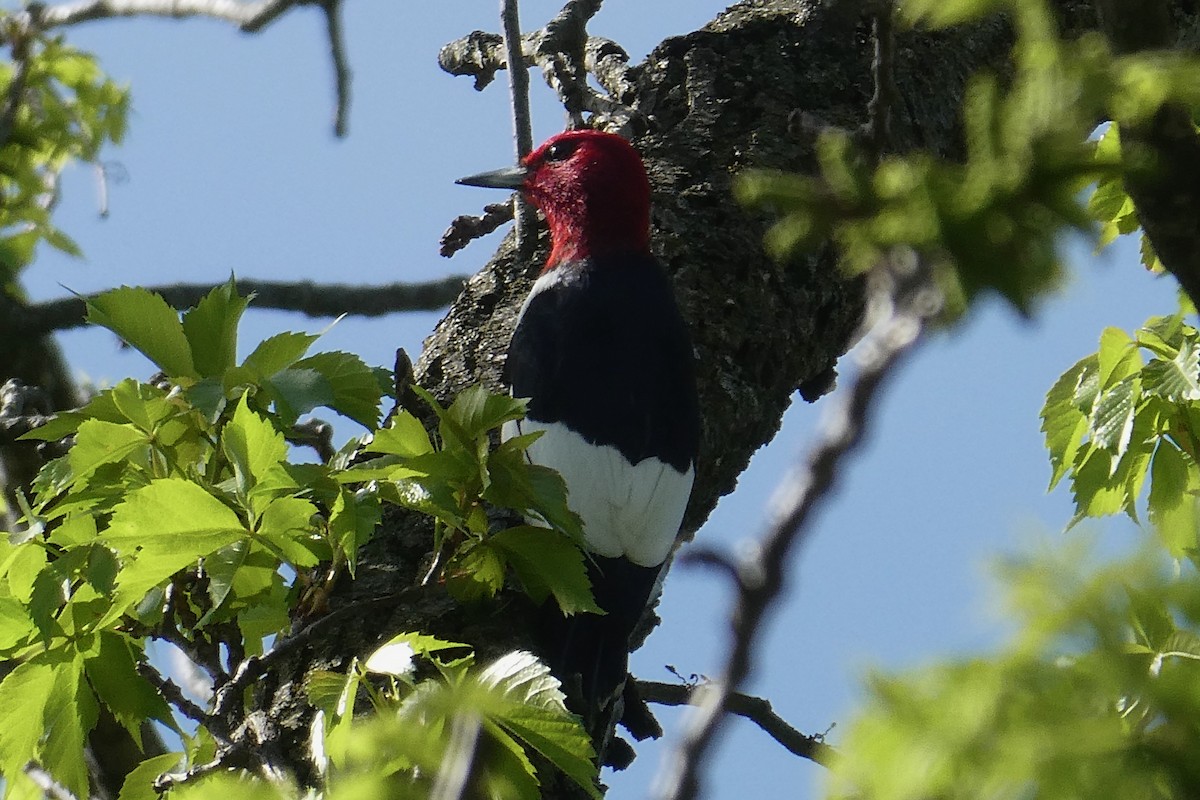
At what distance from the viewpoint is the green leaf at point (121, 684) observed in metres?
1.56

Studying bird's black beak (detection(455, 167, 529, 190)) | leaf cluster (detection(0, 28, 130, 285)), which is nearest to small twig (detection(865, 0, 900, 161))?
bird's black beak (detection(455, 167, 529, 190))

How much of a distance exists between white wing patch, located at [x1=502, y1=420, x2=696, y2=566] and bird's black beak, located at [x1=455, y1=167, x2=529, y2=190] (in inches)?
37.5

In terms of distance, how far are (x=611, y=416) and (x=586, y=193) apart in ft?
2.21

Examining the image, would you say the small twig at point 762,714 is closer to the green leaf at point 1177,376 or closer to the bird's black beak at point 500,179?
the green leaf at point 1177,376

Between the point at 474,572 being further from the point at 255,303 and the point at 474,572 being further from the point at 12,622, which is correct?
the point at 255,303

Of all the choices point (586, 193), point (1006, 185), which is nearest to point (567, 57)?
point (586, 193)

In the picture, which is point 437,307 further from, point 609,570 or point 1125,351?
point 1125,351

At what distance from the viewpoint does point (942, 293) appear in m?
0.57

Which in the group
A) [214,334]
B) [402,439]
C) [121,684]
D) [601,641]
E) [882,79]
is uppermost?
[882,79]

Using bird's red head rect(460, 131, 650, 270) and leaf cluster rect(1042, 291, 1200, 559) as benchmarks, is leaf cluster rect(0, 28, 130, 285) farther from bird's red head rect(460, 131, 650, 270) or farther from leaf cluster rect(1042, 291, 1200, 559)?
leaf cluster rect(1042, 291, 1200, 559)

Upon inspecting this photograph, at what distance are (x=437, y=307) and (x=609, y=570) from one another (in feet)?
3.44

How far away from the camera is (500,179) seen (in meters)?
3.38

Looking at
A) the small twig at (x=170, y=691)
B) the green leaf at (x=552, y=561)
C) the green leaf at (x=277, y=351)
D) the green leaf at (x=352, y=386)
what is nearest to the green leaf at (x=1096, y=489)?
the green leaf at (x=552, y=561)

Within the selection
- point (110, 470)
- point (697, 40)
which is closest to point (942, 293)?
point (110, 470)
